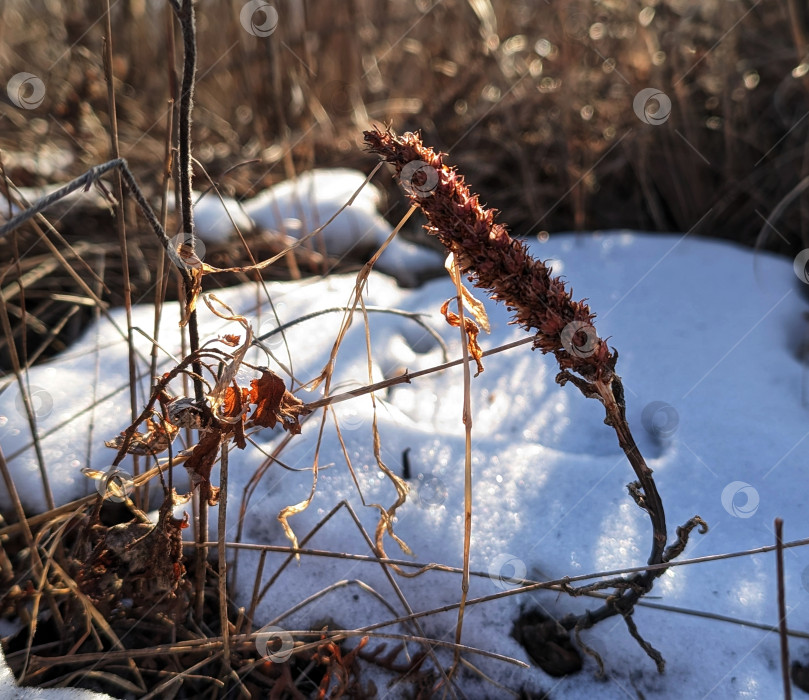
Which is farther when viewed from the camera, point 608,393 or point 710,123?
point 710,123

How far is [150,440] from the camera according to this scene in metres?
0.94

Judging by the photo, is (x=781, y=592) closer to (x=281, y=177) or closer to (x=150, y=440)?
(x=150, y=440)

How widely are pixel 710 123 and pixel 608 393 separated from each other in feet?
5.88

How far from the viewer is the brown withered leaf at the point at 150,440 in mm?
914

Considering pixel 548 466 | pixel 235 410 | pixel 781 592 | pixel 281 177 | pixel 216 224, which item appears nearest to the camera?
pixel 781 592

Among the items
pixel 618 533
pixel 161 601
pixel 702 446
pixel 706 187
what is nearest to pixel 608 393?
pixel 618 533

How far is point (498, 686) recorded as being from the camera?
41.3 inches

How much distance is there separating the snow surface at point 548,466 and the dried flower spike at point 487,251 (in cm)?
42

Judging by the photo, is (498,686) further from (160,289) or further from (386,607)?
(160,289)

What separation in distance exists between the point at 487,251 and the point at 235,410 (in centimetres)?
37

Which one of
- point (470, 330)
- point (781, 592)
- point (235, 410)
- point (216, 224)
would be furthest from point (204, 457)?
point (216, 224)

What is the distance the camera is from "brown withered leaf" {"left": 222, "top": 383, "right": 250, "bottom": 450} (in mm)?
862

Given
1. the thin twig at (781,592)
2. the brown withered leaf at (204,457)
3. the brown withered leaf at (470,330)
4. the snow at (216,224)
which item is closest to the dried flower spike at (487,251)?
the brown withered leaf at (470,330)

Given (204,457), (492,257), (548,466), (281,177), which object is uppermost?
(281,177)
